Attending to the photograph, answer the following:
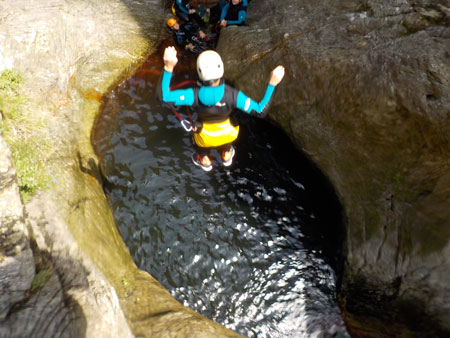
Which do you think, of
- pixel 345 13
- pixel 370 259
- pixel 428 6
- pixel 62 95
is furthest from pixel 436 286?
pixel 62 95

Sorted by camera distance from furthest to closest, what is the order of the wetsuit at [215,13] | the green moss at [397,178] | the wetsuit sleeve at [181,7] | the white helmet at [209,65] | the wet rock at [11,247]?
the wetsuit at [215,13], the wetsuit sleeve at [181,7], the green moss at [397,178], the white helmet at [209,65], the wet rock at [11,247]

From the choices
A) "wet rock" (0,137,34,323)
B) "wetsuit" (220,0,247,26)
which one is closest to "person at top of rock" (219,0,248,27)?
"wetsuit" (220,0,247,26)

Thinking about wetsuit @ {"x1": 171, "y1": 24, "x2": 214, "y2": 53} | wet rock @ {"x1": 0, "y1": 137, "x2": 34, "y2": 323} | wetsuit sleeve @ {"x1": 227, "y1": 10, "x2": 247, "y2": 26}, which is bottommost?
wet rock @ {"x1": 0, "y1": 137, "x2": 34, "y2": 323}

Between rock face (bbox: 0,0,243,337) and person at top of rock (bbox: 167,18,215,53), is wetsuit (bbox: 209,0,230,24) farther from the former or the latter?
rock face (bbox: 0,0,243,337)

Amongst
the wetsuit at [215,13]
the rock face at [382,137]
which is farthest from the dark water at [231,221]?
the wetsuit at [215,13]

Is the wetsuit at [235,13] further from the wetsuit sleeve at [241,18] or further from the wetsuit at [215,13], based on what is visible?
the wetsuit at [215,13]

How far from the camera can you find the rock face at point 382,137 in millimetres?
3869

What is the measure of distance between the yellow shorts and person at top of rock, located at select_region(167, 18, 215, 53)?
10.7ft

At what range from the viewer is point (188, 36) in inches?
291

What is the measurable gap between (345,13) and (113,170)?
456 cm

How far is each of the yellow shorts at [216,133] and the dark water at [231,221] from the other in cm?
86

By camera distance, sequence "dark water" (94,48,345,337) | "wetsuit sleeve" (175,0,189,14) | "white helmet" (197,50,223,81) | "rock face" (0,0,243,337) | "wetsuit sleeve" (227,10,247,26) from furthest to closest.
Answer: "wetsuit sleeve" (175,0,189,14) < "wetsuit sleeve" (227,10,247,26) < "dark water" (94,48,345,337) < "white helmet" (197,50,223,81) < "rock face" (0,0,243,337)

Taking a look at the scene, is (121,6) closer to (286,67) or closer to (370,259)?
(286,67)

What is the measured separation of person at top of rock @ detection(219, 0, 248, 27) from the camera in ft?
22.7
